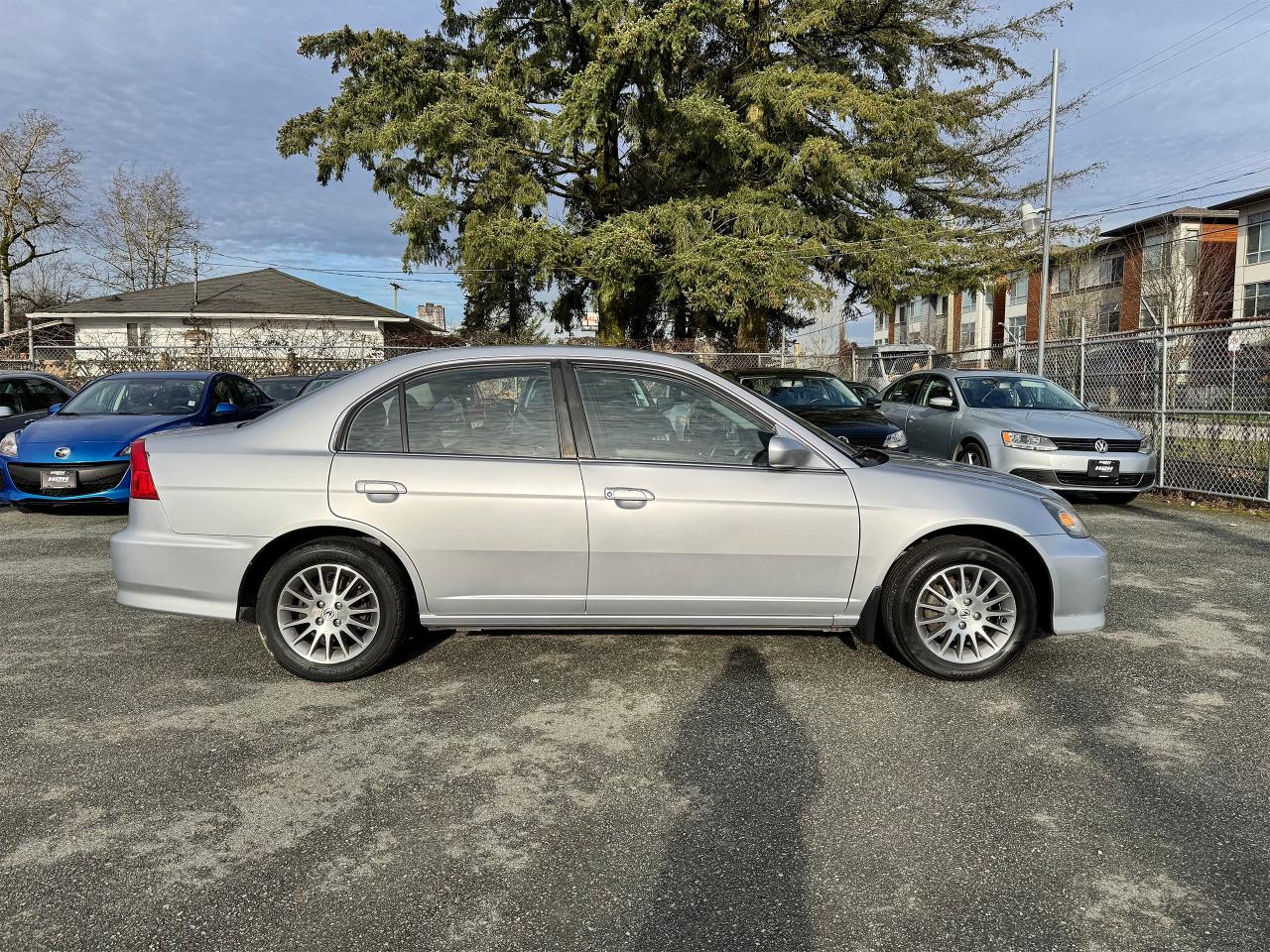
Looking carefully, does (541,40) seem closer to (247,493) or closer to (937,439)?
(937,439)

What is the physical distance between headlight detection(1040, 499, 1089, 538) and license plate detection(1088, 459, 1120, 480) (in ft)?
18.2

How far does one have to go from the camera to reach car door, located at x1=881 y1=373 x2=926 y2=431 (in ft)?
38.2

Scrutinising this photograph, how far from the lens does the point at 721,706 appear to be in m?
3.84

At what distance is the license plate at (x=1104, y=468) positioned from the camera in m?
9.12

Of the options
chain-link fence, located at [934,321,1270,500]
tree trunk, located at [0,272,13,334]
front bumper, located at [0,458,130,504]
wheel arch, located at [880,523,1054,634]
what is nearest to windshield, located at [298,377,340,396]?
front bumper, located at [0,458,130,504]

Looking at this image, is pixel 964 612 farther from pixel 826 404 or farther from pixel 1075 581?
pixel 826 404

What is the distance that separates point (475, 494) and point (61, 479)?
6575 millimetres

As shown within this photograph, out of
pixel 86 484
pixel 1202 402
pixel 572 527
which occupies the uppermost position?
pixel 1202 402

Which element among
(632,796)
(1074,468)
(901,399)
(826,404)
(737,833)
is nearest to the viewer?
(737,833)

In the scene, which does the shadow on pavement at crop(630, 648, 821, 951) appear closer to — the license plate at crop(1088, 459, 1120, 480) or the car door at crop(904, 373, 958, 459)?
the license plate at crop(1088, 459, 1120, 480)

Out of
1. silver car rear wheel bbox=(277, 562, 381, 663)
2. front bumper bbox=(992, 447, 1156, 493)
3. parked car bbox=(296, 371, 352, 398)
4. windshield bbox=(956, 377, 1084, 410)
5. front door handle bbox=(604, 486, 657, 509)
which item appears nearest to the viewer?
front door handle bbox=(604, 486, 657, 509)

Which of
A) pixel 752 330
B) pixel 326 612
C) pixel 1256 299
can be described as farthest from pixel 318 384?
pixel 1256 299

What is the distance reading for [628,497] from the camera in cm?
394

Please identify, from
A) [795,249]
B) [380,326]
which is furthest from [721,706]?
[380,326]
